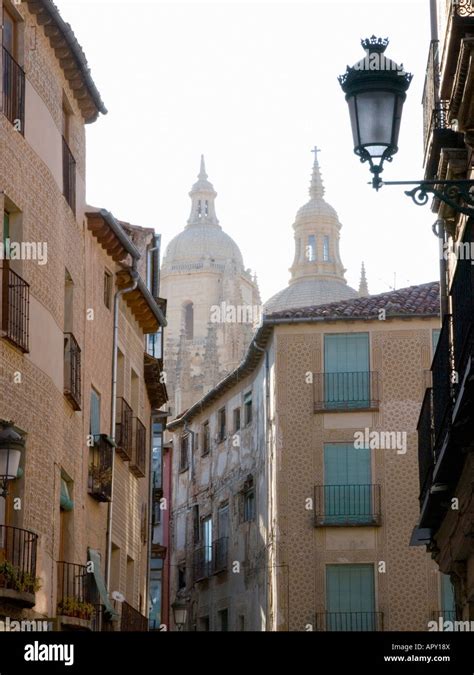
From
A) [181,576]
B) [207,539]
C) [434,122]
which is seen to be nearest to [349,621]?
[207,539]

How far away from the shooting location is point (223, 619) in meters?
44.8

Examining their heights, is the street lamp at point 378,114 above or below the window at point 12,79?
below

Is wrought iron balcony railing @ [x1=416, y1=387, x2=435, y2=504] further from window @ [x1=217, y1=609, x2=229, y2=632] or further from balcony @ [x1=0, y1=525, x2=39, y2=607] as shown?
window @ [x1=217, y1=609, x2=229, y2=632]

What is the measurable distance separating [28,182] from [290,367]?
2038cm

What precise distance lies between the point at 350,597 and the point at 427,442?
54.9 ft

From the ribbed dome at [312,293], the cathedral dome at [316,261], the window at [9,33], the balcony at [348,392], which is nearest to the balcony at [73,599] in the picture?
the window at [9,33]

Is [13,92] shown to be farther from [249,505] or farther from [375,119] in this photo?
[249,505]

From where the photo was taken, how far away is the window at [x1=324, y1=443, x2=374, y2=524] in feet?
124

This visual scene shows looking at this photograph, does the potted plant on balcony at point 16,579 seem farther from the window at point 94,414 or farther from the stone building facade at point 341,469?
the stone building facade at point 341,469

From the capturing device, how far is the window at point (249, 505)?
4294cm

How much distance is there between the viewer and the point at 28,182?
779 inches

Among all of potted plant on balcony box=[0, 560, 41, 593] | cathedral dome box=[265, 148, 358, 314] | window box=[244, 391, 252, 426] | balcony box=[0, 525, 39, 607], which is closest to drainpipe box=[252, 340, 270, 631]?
window box=[244, 391, 252, 426]

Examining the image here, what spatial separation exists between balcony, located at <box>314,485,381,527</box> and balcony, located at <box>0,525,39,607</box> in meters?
19.3

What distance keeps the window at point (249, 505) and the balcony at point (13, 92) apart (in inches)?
963
